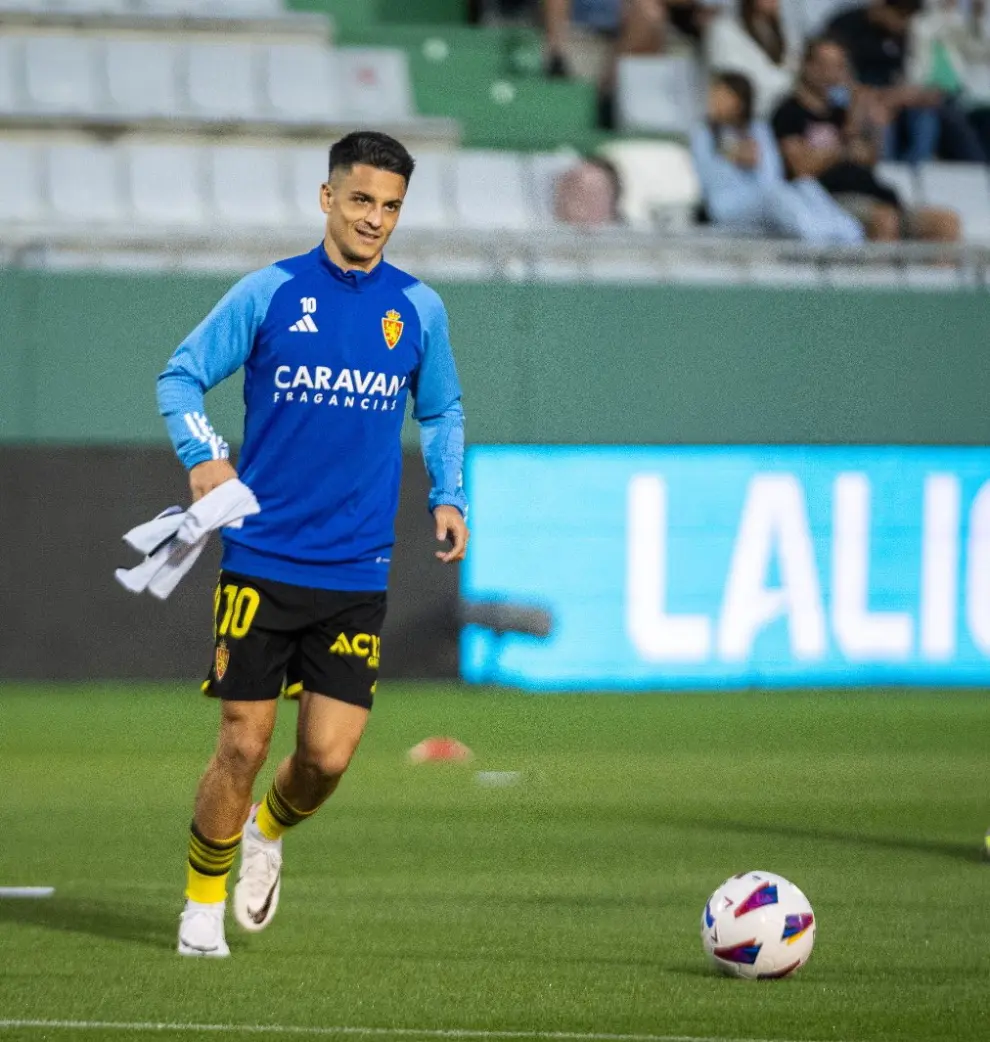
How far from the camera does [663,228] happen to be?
1711 centimetres

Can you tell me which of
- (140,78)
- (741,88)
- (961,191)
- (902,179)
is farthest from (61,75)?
(961,191)

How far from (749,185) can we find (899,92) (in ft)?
8.63

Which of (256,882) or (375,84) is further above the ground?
(375,84)

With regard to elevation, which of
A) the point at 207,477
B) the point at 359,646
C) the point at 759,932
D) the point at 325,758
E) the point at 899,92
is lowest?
the point at 759,932

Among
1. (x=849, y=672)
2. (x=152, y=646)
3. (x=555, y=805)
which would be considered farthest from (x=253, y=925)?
(x=849, y=672)

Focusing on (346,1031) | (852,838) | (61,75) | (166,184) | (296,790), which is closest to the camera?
(346,1031)

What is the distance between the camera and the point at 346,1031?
507 centimetres

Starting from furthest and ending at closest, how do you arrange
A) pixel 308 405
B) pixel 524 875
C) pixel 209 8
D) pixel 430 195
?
pixel 209 8 → pixel 430 195 → pixel 524 875 → pixel 308 405

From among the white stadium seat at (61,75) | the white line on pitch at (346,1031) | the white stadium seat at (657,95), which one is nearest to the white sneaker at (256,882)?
the white line on pitch at (346,1031)

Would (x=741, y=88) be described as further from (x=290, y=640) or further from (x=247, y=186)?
(x=290, y=640)

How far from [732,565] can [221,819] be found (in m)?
9.95

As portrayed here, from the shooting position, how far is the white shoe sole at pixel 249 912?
641cm

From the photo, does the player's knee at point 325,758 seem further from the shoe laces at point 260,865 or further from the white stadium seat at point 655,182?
the white stadium seat at point 655,182

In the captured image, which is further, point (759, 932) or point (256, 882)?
point (256, 882)
